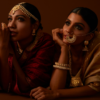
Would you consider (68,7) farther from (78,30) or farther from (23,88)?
(23,88)

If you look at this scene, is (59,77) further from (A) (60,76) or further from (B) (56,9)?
(B) (56,9)

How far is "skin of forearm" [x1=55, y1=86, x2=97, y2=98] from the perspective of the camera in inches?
43.8

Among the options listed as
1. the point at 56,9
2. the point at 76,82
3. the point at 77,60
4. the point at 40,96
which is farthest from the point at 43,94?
the point at 56,9

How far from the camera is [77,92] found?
114 centimetres

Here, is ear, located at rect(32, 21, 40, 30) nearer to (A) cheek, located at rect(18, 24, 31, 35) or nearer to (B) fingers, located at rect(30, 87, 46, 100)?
(A) cheek, located at rect(18, 24, 31, 35)

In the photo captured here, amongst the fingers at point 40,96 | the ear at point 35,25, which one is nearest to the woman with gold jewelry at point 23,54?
the ear at point 35,25

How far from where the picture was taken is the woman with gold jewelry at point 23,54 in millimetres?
1132

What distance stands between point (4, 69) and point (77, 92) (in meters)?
0.53

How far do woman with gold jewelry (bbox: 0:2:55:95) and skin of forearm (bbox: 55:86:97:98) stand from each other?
165 millimetres

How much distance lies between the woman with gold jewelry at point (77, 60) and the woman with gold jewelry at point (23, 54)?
9cm

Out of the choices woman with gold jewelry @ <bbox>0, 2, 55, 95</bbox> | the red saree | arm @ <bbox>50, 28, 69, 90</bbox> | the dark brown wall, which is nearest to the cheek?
woman with gold jewelry @ <bbox>0, 2, 55, 95</bbox>

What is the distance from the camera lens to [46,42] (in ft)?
4.19

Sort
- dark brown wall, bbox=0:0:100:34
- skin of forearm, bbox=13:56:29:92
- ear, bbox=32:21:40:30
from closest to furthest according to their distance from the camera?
skin of forearm, bbox=13:56:29:92 → ear, bbox=32:21:40:30 → dark brown wall, bbox=0:0:100:34

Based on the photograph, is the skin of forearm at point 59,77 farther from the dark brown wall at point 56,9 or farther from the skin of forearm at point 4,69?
the dark brown wall at point 56,9
